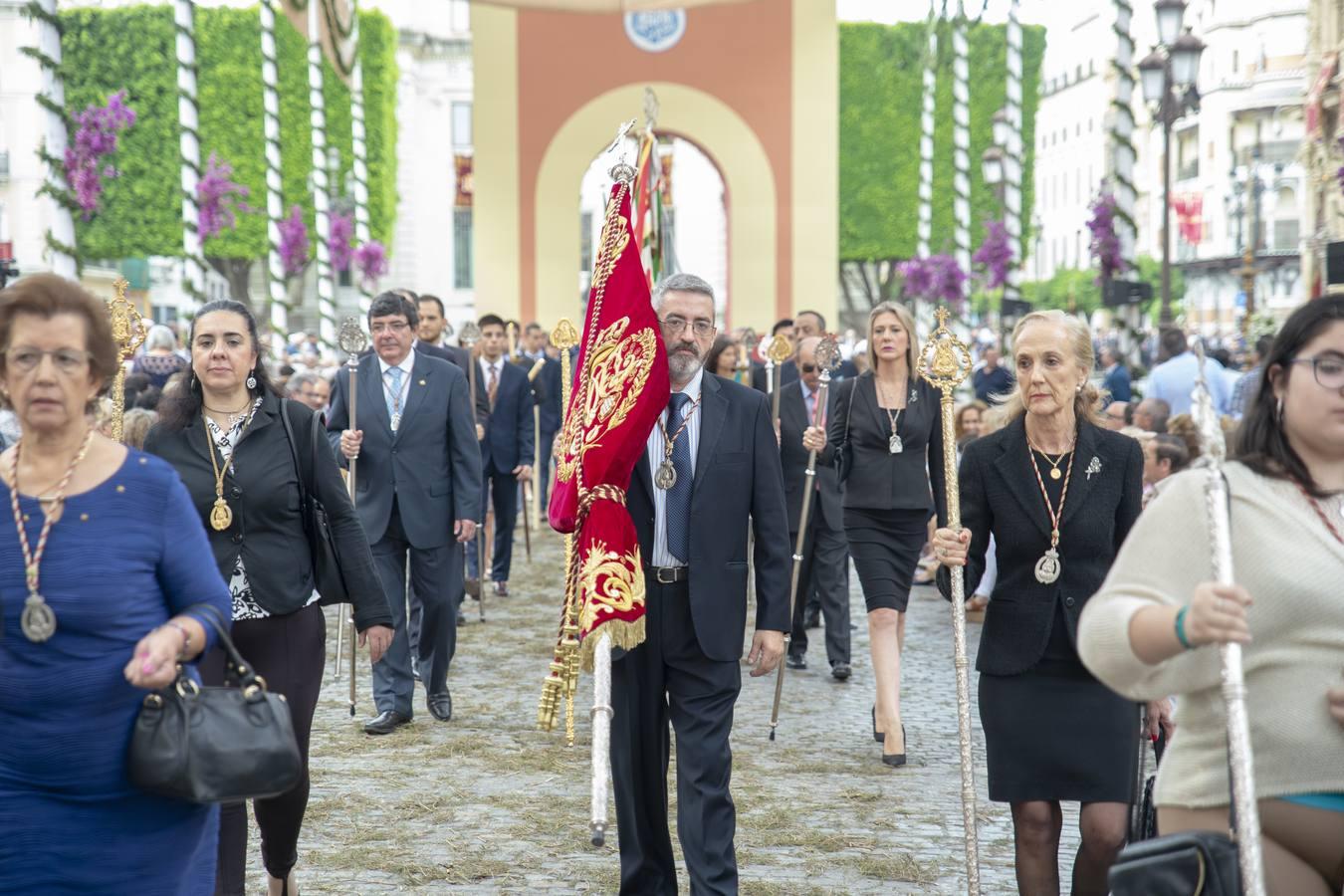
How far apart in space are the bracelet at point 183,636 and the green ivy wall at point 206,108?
47674 mm

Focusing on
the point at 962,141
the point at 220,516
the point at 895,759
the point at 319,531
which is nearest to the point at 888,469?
the point at 895,759

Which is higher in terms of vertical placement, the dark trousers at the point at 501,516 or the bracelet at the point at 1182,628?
the bracelet at the point at 1182,628

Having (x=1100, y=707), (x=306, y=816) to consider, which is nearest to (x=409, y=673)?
(x=306, y=816)

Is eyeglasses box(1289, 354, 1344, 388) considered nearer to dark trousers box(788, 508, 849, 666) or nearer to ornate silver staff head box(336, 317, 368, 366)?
ornate silver staff head box(336, 317, 368, 366)

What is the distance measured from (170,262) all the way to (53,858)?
74647 millimetres

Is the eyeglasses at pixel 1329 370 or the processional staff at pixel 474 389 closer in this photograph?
the eyeglasses at pixel 1329 370

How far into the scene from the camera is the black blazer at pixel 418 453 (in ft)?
30.1

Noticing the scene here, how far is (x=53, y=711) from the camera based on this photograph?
362 centimetres

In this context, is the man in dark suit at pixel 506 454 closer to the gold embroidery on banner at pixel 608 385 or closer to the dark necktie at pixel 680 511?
the dark necktie at pixel 680 511

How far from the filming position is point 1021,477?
5.25 metres

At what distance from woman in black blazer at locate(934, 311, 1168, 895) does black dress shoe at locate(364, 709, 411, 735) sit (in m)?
4.46

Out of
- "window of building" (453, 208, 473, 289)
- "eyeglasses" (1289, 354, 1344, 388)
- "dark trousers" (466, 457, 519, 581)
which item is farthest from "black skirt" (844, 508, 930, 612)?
"window of building" (453, 208, 473, 289)

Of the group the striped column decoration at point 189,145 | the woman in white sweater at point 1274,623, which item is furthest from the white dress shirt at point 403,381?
the striped column decoration at point 189,145

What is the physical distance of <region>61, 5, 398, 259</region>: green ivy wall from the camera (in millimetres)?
50312
